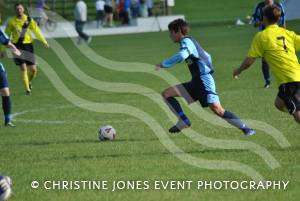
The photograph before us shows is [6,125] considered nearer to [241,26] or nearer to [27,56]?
[27,56]

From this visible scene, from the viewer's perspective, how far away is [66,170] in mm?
10484

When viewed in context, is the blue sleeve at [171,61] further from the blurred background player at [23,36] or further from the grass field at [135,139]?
the blurred background player at [23,36]

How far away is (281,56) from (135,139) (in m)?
2.81

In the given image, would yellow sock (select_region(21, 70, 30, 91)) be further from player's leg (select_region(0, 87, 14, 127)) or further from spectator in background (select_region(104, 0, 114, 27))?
spectator in background (select_region(104, 0, 114, 27))

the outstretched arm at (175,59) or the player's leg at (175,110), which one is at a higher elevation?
the outstretched arm at (175,59)

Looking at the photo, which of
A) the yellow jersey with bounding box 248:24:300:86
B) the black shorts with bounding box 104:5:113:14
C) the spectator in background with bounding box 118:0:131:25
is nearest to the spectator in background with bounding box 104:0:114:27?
the black shorts with bounding box 104:5:113:14

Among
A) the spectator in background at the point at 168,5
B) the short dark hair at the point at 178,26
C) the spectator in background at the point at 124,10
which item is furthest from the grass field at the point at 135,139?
the spectator in background at the point at 168,5

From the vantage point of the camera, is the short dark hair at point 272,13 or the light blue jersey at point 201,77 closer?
the short dark hair at point 272,13

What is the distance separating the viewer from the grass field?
9633mm

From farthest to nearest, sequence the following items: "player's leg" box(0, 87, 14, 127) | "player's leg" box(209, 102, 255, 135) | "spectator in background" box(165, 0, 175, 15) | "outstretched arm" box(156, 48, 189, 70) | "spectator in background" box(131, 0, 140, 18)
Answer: "spectator in background" box(165, 0, 175, 15), "spectator in background" box(131, 0, 140, 18), "player's leg" box(0, 87, 14, 127), "player's leg" box(209, 102, 255, 135), "outstretched arm" box(156, 48, 189, 70)

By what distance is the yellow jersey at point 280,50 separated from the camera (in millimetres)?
11484

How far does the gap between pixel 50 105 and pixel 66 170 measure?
8.15 metres

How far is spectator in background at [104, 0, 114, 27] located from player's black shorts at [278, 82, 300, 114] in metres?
41.0

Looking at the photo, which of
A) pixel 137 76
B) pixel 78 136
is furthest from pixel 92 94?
pixel 78 136
